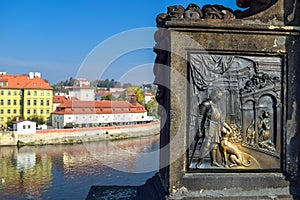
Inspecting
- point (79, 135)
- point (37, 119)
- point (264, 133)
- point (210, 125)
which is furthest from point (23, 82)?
point (264, 133)

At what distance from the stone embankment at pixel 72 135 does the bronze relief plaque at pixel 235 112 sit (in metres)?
35.9

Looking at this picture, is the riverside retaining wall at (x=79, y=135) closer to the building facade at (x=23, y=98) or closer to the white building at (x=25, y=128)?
the white building at (x=25, y=128)

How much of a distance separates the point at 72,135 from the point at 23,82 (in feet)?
49.2

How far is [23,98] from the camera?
48.4 metres

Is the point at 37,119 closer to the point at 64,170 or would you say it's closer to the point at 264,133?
the point at 64,170

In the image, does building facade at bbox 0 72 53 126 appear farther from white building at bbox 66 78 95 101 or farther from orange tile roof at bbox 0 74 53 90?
white building at bbox 66 78 95 101

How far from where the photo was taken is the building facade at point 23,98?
47500 millimetres

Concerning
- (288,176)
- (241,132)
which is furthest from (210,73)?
(288,176)

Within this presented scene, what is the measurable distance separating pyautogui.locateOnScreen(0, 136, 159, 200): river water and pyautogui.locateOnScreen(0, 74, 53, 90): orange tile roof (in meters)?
15.2

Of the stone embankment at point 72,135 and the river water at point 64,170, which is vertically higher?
the stone embankment at point 72,135

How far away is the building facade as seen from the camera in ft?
156

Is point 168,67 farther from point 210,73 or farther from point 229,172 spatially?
point 229,172

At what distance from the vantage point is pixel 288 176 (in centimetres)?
398

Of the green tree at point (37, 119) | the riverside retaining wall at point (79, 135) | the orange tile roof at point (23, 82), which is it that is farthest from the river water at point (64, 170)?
the orange tile roof at point (23, 82)
